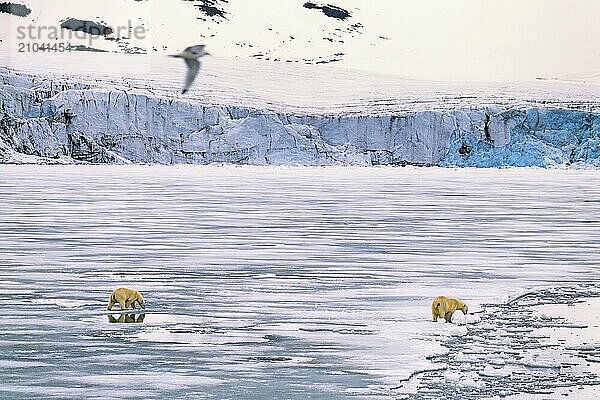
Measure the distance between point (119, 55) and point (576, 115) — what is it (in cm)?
3349

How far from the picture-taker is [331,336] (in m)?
5.20

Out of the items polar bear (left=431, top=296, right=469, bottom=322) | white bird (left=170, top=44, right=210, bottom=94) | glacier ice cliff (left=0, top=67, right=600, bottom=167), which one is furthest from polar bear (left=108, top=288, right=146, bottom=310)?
glacier ice cliff (left=0, top=67, right=600, bottom=167)

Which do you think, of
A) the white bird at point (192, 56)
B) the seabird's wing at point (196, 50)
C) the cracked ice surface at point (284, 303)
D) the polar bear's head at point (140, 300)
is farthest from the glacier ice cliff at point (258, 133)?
the polar bear's head at point (140, 300)

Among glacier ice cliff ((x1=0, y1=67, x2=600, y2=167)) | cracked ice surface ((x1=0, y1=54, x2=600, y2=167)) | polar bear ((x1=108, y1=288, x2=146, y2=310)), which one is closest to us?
polar bear ((x1=108, y1=288, x2=146, y2=310))

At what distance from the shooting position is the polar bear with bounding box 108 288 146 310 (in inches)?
237

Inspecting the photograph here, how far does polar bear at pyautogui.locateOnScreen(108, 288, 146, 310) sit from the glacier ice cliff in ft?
120

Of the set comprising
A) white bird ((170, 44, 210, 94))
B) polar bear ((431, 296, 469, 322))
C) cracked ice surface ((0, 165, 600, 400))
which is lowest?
cracked ice surface ((0, 165, 600, 400))

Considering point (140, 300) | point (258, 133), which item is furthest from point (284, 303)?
point (258, 133)

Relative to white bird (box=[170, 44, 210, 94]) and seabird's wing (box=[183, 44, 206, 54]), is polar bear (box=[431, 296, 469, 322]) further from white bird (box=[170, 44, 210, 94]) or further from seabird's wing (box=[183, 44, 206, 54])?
seabird's wing (box=[183, 44, 206, 54])

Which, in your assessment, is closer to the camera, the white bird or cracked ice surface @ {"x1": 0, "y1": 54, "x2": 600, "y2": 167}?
the white bird

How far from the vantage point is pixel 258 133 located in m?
43.2

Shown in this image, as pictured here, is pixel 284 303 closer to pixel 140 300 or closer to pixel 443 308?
pixel 140 300

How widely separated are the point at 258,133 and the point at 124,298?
37352mm

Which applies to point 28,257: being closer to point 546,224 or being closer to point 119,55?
point 546,224
